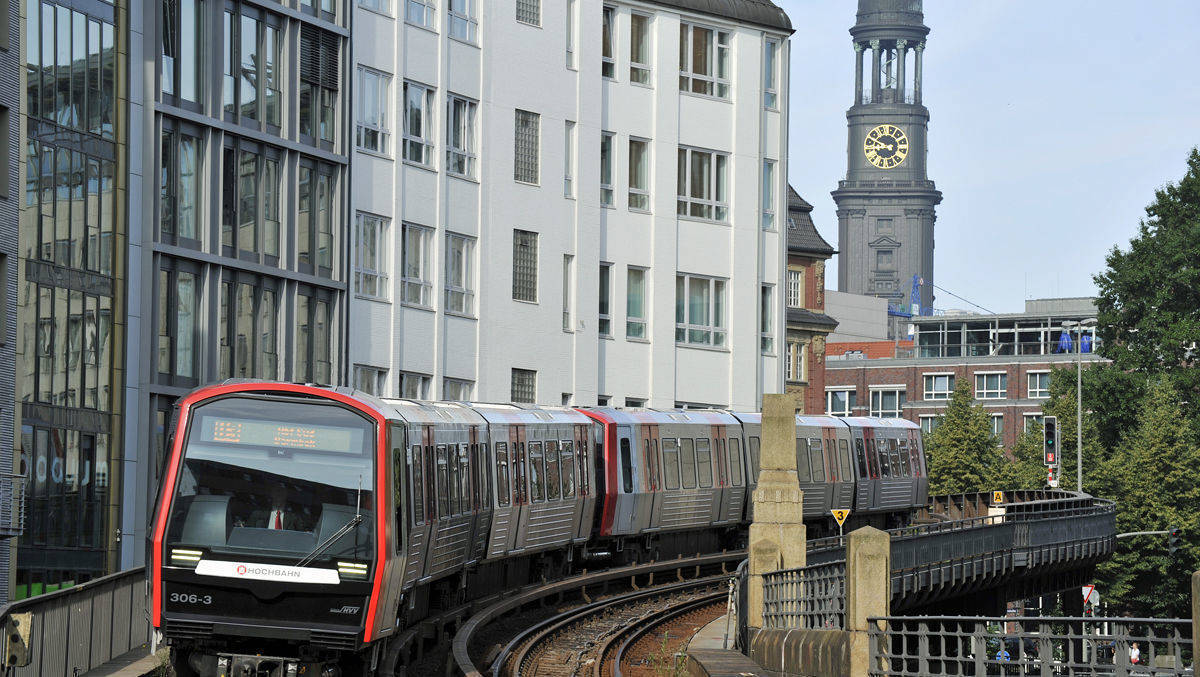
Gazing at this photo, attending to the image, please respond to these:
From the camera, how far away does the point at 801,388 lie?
97.0 metres

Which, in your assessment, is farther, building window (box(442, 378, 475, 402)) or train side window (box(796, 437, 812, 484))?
building window (box(442, 378, 475, 402))

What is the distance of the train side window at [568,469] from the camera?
35.2 metres

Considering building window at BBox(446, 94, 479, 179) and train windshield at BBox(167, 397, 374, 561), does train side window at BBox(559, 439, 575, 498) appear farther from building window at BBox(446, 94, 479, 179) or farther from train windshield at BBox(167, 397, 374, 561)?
train windshield at BBox(167, 397, 374, 561)

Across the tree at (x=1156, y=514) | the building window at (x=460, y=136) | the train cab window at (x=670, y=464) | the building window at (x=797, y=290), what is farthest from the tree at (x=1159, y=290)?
the train cab window at (x=670, y=464)

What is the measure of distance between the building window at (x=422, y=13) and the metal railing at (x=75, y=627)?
88.4ft

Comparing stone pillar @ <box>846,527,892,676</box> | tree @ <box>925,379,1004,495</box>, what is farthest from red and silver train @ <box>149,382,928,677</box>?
tree @ <box>925,379,1004,495</box>

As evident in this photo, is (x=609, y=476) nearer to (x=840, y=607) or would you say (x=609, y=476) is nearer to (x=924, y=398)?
(x=840, y=607)

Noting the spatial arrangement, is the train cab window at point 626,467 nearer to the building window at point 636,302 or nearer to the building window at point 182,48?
the building window at point 182,48

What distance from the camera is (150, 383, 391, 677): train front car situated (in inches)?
755

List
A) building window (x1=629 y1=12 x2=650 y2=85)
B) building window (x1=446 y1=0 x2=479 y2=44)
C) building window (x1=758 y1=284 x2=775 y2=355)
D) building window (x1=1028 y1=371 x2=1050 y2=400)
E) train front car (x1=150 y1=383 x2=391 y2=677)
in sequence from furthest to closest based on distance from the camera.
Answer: building window (x1=1028 y1=371 x2=1050 y2=400)
building window (x1=758 y1=284 x2=775 y2=355)
building window (x1=629 y1=12 x2=650 y2=85)
building window (x1=446 y1=0 x2=479 y2=44)
train front car (x1=150 y1=383 x2=391 y2=677)

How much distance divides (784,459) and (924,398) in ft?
333

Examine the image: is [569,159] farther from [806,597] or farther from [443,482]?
[806,597]

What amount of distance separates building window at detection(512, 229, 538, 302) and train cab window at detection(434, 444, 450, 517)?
24843 millimetres

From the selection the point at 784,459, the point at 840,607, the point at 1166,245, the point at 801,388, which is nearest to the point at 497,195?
the point at 784,459
